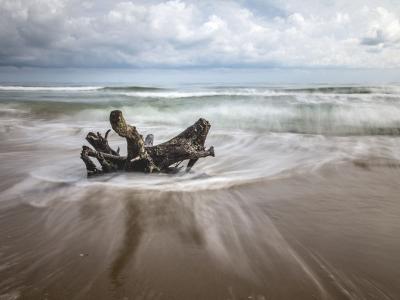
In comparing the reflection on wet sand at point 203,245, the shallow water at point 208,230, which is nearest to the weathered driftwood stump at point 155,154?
the shallow water at point 208,230

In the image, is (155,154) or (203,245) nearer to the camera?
(203,245)

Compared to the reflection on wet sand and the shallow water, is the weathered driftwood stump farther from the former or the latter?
the reflection on wet sand

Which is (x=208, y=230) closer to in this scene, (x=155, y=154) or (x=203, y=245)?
(x=203, y=245)

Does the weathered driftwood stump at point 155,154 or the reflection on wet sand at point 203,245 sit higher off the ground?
the weathered driftwood stump at point 155,154

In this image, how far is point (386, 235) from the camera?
9.16 feet

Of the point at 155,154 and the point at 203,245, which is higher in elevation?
the point at 155,154

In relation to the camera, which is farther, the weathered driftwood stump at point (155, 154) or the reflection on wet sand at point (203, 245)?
the weathered driftwood stump at point (155, 154)

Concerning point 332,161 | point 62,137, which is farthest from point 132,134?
point 62,137

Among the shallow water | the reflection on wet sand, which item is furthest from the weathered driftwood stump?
the reflection on wet sand

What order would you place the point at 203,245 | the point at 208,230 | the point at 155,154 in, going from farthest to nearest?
1. the point at 155,154
2. the point at 208,230
3. the point at 203,245

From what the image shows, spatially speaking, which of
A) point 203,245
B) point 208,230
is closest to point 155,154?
point 208,230

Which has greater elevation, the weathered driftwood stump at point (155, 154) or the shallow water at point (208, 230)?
the weathered driftwood stump at point (155, 154)

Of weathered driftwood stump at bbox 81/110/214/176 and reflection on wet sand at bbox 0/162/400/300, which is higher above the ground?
weathered driftwood stump at bbox 81/110/214/176

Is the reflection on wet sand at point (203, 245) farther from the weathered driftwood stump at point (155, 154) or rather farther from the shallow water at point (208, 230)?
the weathered driftwood stump at point (155, 154)
